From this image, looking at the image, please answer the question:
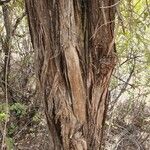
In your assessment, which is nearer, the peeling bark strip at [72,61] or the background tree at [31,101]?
the peeling bark strip at [72,61]

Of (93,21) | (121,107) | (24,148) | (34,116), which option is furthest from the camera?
(121,107)

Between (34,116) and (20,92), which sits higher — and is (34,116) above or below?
below

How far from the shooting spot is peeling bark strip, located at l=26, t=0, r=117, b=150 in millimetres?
1533

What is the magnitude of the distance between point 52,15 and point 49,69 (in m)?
0.24

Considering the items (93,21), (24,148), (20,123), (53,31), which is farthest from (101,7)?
(20,123)

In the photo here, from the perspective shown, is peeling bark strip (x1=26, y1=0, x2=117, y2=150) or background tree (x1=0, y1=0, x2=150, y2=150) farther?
background tree (x1=0, y1=0, x2=150, y2=150)

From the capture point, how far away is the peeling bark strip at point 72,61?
1.53m

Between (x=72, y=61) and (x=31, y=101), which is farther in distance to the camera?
(x=31, y=101)

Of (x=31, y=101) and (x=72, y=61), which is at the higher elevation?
(x=31, y=101)

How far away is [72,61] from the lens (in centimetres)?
156

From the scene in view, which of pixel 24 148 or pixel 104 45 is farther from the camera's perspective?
pixel 24 148

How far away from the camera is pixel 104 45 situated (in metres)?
1.60

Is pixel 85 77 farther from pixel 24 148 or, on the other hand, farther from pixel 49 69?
pixel 24 148

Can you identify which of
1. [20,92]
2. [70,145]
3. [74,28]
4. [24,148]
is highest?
[20,92]
